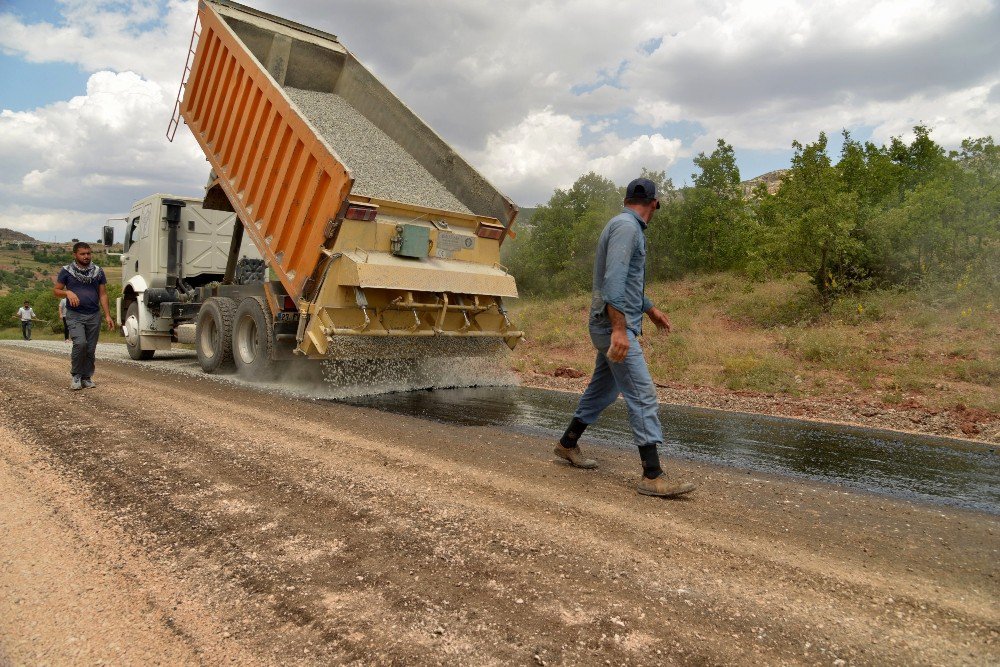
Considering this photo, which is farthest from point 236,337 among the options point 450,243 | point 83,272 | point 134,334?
point 134,334

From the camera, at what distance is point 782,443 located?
6.01m

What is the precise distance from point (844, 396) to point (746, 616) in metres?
7.35

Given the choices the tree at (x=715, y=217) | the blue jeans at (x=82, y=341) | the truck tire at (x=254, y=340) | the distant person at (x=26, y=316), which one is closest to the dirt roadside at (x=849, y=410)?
the truck tire at (x=254, y=340)

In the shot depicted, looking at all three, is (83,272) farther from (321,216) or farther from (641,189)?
(641,189)

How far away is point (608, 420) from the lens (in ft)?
22.7

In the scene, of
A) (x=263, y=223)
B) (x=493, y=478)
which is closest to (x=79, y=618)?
(x=493, y=478)

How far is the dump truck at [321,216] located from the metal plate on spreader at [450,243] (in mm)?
18

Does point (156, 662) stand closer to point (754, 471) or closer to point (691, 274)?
point (754, 471)

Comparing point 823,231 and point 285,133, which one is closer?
point 285,133

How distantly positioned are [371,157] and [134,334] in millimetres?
5795

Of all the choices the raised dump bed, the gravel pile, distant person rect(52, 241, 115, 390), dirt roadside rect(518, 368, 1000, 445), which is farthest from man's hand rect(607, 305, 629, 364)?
distant person rect(52, 241, 115, 390)

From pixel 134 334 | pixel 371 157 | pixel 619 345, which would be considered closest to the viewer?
pixel 619 345

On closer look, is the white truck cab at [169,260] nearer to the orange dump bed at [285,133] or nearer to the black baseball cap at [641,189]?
the orange dump bed at [285,133]

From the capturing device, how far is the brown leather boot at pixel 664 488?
151 inches
